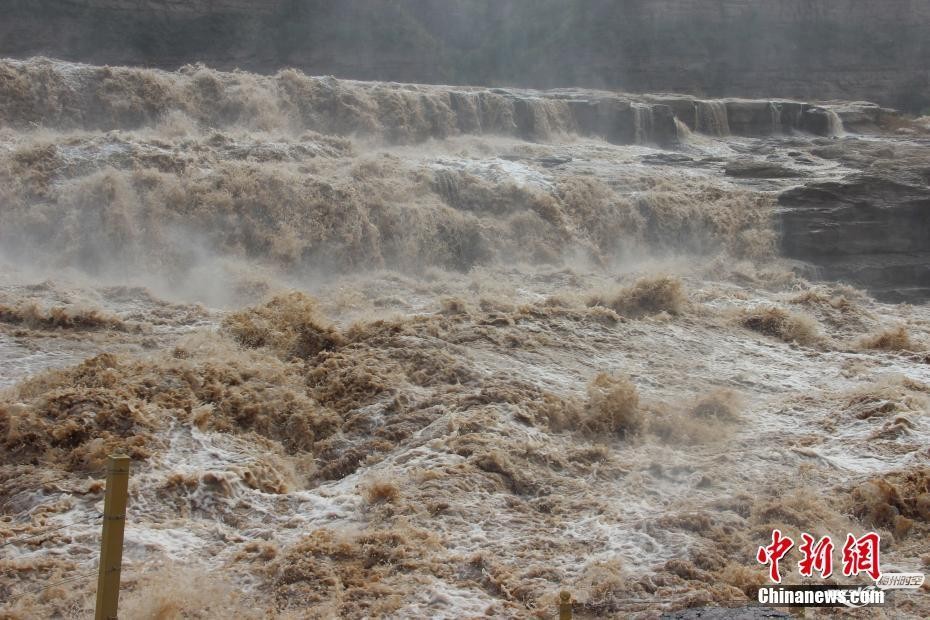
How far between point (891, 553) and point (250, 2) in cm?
2704

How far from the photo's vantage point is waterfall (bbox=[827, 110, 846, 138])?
72.2ft

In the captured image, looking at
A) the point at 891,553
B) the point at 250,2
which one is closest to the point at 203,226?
the point at 891,553

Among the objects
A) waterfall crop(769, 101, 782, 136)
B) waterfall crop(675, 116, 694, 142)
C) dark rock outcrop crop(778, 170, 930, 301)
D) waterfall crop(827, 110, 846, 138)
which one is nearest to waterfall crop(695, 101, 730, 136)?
waterfall crop(675, 116, 694, 142)

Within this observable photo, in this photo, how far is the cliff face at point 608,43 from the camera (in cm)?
2803

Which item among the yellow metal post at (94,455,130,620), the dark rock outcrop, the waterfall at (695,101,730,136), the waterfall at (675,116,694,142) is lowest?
the yellow metal post at (94,455,130,620)

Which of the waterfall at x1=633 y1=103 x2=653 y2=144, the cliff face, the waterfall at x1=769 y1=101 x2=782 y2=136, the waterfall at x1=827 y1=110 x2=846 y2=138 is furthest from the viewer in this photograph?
the cliff face

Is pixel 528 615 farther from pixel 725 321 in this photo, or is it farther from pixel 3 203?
pixel 3 203

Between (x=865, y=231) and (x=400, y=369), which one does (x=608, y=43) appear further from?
(x=400, y=369)

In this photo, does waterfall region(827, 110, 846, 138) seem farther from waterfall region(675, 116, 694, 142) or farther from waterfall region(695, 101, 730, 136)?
waterfall region(675, 116, 694, 142)

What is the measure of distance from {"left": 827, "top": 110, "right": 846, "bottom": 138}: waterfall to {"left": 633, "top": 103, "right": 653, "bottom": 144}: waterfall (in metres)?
5.69

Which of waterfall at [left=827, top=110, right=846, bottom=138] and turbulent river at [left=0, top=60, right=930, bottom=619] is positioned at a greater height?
waterfall at [left=827, top=110, right=846, bottom=138]

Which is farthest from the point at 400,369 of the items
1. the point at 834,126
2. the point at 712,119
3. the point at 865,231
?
the point at 834,126

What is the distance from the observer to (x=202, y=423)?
6492 mm

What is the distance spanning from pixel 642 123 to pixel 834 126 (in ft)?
20.2
